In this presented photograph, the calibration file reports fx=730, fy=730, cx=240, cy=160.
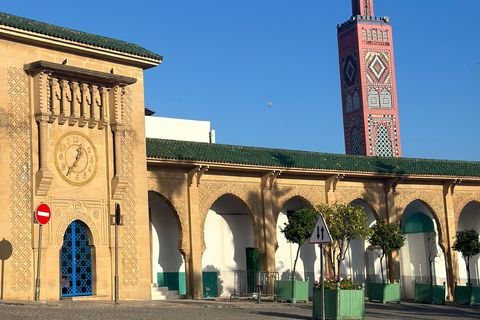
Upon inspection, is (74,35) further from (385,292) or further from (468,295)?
(468,295)

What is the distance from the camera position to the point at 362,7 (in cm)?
4072

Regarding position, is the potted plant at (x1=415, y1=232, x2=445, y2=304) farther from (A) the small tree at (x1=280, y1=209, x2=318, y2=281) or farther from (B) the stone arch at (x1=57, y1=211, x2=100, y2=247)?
(B) the stone arch at (x1=57, y1=211, x2=100, y2=247)

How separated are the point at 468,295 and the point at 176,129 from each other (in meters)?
12.5

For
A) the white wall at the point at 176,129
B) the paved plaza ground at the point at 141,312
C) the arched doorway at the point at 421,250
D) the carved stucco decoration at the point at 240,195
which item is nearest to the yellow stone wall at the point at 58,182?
the paved plaza ground at the point at 141,312

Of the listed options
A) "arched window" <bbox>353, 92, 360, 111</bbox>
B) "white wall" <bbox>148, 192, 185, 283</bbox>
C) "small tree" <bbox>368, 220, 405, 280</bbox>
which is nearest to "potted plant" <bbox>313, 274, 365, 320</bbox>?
"white wall" <bbox>148, 192, 185, 283</bbox>

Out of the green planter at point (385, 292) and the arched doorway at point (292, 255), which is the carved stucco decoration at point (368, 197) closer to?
the arched doorway at point (292, 255)

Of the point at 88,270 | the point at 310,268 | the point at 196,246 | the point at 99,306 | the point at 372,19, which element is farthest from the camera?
the point at 372,19

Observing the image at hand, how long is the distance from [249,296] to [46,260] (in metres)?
9.45

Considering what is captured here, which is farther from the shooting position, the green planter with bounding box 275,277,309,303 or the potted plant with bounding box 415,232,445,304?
the potted plant with bounding box 415,232,445,304

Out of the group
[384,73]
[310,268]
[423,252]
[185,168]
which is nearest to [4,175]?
[185,168]

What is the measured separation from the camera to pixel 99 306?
604 inches

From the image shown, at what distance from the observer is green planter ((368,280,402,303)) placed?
77.4 feet

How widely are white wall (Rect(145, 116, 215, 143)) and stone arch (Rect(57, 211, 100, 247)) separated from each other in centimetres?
940

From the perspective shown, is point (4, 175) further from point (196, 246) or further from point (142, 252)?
point (196, 246)
